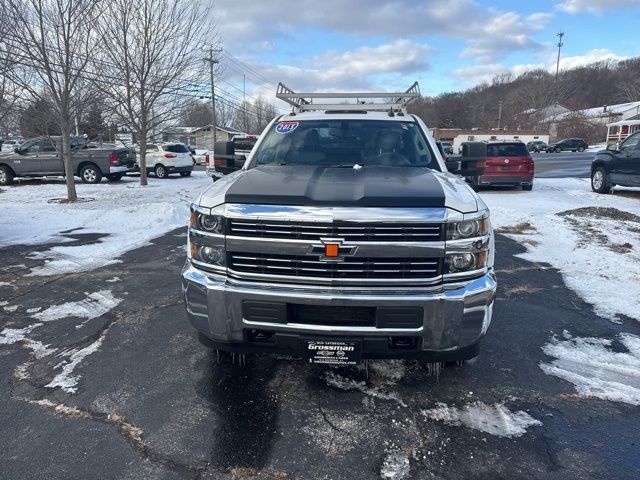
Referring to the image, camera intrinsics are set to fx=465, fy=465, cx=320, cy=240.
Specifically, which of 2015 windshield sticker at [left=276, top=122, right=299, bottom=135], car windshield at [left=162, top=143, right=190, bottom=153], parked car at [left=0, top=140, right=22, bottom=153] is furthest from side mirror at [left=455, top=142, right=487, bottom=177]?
car windshield at [left=162, top=143, right=190, bottom=153]

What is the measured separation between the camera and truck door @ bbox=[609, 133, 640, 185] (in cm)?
1292

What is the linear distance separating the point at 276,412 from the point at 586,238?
24.0 ft

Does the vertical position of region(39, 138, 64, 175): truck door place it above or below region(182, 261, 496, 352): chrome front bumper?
above

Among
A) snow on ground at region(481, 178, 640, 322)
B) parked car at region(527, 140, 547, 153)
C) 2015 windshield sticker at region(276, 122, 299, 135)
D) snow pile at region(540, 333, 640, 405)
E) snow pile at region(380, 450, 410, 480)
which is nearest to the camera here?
snow pile at region(380, 450, 410, 480)

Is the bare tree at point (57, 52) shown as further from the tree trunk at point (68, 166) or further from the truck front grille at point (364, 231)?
the truck front grille at point (364, 231)

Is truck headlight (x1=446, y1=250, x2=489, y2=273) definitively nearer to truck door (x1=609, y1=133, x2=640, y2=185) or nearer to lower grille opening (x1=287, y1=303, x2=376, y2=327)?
lower grille opening (x1=287, y1=303, x2=376, y2=327)

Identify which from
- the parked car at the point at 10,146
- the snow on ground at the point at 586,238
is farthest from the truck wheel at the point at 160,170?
the snow on ground at the point at 586,238

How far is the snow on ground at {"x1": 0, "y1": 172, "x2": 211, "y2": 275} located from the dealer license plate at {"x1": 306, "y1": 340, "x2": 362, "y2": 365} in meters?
4.74

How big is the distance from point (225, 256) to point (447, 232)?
1.41 meters

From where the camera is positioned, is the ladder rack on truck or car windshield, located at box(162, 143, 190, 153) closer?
the ladder rack on truck

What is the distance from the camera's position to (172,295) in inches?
211

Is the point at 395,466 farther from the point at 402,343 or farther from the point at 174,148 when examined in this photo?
the point at 174,148

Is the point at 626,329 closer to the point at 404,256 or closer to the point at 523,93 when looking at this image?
the point at 404,256

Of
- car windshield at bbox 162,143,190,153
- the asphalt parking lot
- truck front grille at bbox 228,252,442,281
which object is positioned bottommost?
the asphalt parking lot
